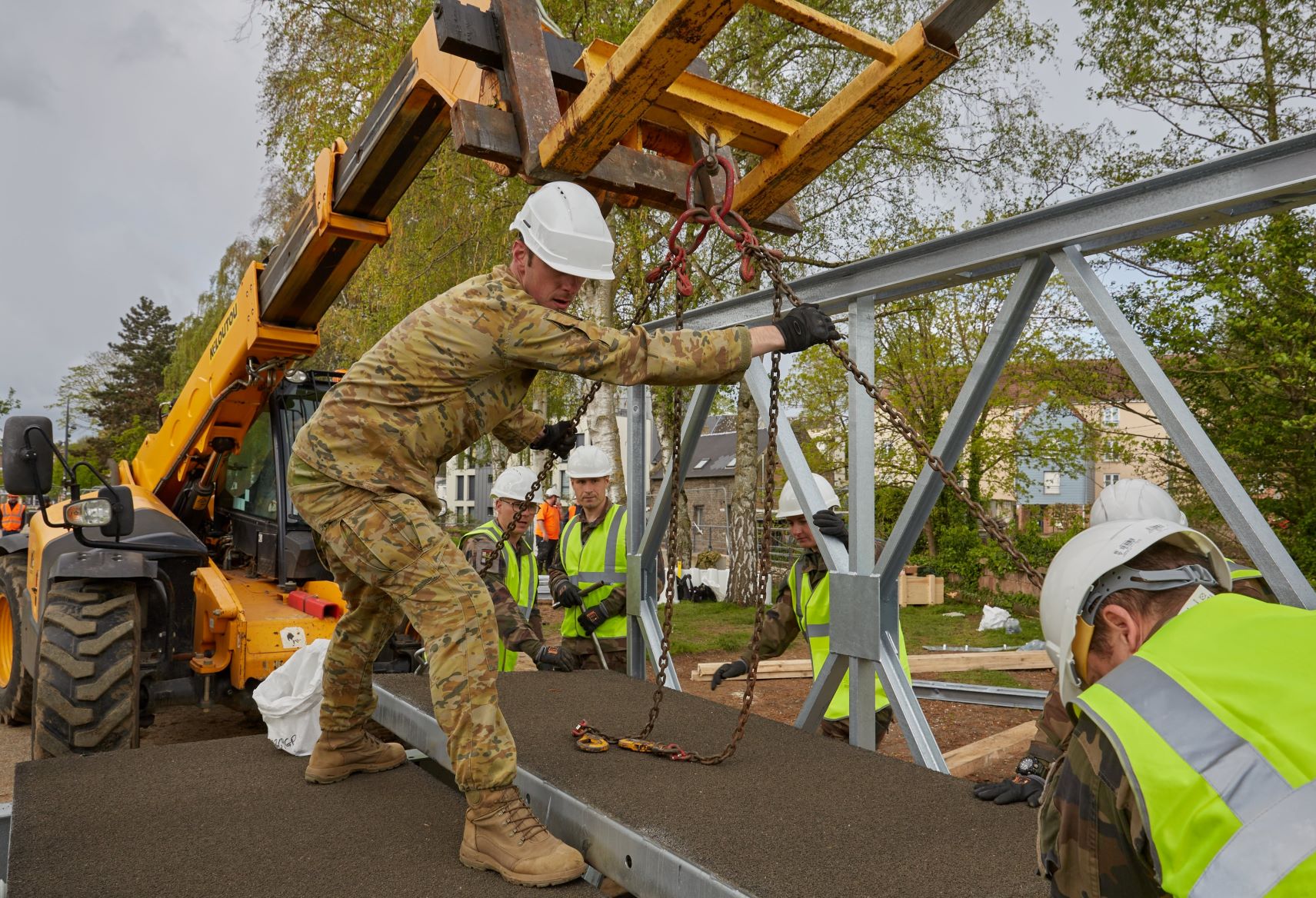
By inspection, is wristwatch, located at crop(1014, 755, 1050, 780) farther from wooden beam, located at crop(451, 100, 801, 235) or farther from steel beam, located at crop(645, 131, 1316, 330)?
wooden beam, located at crop(451, 100, 801, 235)

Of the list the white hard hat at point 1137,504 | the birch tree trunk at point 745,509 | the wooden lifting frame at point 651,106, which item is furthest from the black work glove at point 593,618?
the birch tree trunk at point 745,509

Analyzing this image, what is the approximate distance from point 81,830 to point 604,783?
4.91 ft

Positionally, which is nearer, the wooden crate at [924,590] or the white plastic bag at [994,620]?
the white plastic bag at [994,620]

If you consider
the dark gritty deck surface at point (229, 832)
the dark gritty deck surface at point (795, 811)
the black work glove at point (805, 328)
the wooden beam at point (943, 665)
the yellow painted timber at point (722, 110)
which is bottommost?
the wooden beam at point (943, 665)

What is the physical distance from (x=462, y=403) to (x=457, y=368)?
0.48ft

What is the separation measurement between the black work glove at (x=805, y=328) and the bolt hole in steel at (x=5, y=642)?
20.2 feet

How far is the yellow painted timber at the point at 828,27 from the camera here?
104 inches

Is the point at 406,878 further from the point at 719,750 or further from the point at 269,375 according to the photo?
the point at 269,375

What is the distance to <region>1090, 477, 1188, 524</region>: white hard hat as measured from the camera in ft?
10.9

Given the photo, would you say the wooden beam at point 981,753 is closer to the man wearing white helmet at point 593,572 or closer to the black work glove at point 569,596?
the man wearing white helmet at point 593,572

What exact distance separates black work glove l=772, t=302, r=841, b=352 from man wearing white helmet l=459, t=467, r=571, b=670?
2371mm

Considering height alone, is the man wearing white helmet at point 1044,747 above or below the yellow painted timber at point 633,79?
below

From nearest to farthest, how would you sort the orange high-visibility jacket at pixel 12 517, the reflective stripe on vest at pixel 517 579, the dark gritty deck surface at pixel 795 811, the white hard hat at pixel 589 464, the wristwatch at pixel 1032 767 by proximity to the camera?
the dark gritty deck surface at pixel 795 811 → the wristwatch at pixel 1032 767 → the reflective stripe on vest at pixel 517 579 → the white hard hat at pixel 589 464 → the orange high-visibility jacket at pixel 12 517

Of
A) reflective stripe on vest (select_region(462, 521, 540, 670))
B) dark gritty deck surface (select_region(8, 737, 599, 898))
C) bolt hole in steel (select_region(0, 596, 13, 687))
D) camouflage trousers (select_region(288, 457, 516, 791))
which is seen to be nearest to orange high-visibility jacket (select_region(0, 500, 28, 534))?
bolt hole in steel (select_region(0, 596, 13, 687))
